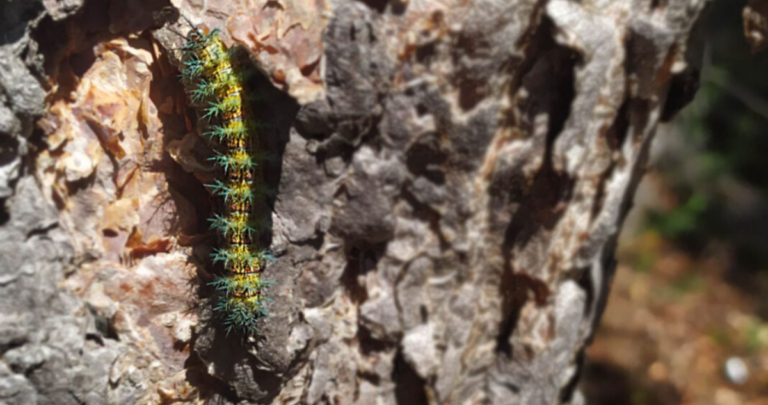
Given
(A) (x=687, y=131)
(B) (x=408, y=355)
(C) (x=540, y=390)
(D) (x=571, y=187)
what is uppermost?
(D) (x=571, y=187)

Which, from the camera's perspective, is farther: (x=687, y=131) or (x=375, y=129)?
(x=687, y=131)

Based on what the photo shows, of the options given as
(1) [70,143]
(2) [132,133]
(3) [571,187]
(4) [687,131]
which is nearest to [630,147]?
(3) [571,187]

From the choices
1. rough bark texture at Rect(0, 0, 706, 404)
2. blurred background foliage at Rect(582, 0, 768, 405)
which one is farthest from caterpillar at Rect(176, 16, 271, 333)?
blurred background foliage at Rect(582, 0, 768, 405)

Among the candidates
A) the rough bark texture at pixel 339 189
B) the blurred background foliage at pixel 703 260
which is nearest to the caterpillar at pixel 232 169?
the rough bark texture at pixel 339 189

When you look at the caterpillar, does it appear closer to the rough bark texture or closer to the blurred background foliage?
the rough bark texture

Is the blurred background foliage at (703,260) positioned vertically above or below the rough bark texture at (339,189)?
below

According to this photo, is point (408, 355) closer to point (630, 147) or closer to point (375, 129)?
point (375, 129)

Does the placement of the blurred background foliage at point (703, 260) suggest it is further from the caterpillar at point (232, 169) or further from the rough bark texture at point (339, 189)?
the caterpillar at point (232, 169)

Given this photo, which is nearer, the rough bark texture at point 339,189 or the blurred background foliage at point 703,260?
the rough bark texture at point 339,189
